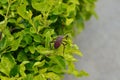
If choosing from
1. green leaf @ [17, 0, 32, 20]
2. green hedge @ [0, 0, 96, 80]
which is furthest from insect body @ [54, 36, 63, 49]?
green leaf @ [17, 0, 32, 20]

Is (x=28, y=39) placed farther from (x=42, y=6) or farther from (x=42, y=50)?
(x=42, y=6)

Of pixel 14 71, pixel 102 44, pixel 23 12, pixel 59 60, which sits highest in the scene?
pixel 102 44

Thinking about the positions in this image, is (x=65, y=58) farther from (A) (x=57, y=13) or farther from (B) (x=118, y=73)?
(B) (x=118, y=73)

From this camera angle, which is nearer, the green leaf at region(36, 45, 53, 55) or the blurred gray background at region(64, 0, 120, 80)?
the green leaf at region(36, 45, 53, 55)

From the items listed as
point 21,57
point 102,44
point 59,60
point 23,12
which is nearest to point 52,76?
point 59,60

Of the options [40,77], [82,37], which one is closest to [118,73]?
[82,37]

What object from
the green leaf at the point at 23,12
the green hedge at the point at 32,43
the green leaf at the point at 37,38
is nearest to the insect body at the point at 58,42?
the green hedge at the point at 32,43

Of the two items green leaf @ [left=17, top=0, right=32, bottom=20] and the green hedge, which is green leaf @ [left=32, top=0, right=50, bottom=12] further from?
green leaf @ [left=17, top=0, right=32, bottom=20]
